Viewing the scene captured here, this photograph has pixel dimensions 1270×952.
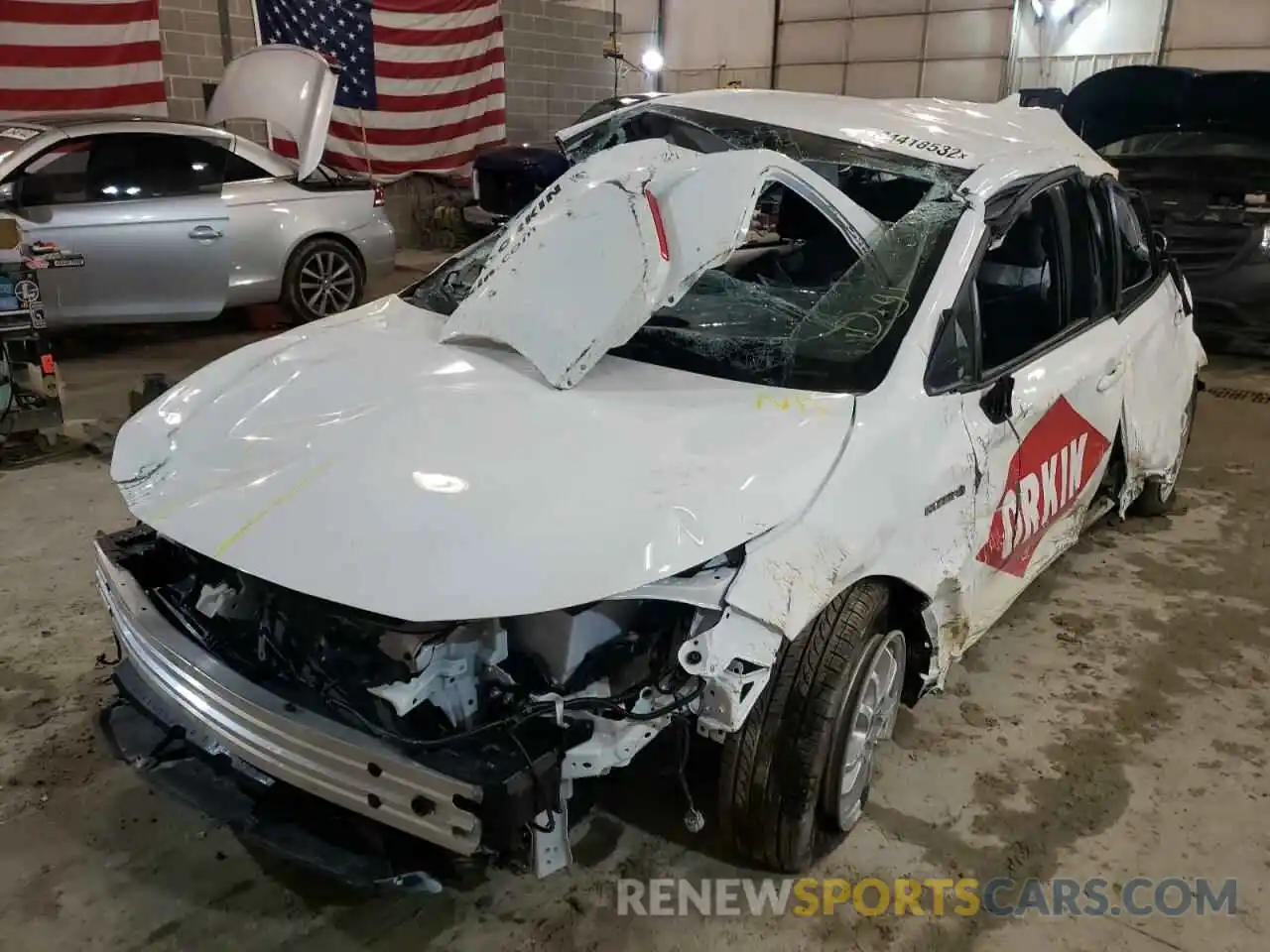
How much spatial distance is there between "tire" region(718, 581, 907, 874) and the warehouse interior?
0.01 m

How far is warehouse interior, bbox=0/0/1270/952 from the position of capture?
187 cm

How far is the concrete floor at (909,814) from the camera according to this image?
2141 millimetres

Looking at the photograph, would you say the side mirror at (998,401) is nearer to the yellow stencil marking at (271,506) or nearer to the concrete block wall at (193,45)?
the yellow stencil marking at (271,506)

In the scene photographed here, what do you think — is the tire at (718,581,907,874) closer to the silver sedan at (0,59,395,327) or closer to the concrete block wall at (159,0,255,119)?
the silver sedan at (0,59,395,327)

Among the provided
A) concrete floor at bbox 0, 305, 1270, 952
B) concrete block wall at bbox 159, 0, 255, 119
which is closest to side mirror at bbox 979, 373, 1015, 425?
concrete floor at bbox 0, 305, 1270, 952

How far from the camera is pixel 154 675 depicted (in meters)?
2.11

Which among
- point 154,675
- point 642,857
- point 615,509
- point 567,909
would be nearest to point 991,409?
point 615,509

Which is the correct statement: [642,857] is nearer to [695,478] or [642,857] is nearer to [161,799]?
[695,478]

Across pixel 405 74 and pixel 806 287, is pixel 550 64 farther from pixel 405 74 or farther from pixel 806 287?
pixel 806 287

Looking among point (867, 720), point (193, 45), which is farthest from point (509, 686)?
point (193, 45)

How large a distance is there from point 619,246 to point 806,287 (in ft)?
2.69

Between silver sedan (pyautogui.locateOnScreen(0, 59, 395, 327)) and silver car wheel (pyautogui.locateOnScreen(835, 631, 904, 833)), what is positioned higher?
silver sedan (pyautogui.locateOnScreen(0, 59, 395, 327))

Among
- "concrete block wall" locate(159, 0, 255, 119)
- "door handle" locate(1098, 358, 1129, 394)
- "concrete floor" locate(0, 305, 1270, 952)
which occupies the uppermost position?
"concrete block wall" locate(159, 0, 255, 119)

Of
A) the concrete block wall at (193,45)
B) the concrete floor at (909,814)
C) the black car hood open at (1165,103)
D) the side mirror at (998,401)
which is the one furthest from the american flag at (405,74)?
the side mirror at (998,401)
